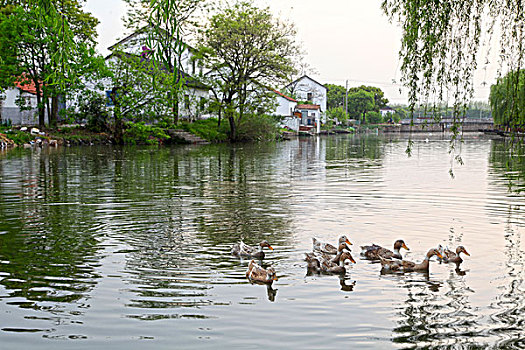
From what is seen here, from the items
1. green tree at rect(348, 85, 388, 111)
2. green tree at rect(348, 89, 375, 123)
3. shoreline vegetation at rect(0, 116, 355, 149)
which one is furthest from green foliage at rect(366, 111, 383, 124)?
shoreline vegetation at rect(0, 116, 355, 149)

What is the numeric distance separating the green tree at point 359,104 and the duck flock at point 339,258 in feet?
519

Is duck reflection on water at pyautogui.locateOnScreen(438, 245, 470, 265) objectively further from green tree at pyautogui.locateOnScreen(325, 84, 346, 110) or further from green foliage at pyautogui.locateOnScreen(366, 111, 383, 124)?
green tree at pyautogui.locateOnScreen(325, 84, 346, 110)

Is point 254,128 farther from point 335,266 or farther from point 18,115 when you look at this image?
point 335,266

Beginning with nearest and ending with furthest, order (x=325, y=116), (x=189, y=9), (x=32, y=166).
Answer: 1. (x=32, y=166)
2. (x=189, y=9)
3. (x=325, y=116)

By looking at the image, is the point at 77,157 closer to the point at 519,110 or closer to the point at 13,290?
the point at 13,290

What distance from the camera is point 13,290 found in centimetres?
894

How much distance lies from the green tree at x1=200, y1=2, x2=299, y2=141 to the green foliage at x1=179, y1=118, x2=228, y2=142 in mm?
3359

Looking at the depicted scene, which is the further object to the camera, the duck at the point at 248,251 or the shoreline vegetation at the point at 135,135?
the shoreline vegetation at the point at 135,135

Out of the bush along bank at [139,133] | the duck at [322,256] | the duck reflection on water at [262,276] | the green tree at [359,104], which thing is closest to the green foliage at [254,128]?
the bush along bank at [139,133]

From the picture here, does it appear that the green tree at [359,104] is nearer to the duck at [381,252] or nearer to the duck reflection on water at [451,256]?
the duck at [381,252]

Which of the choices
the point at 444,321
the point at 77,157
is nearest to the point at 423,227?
the point at 444,321

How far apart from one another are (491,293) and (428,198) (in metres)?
10.5

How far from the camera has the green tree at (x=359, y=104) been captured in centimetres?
16725

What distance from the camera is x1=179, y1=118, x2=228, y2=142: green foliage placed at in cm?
6556
